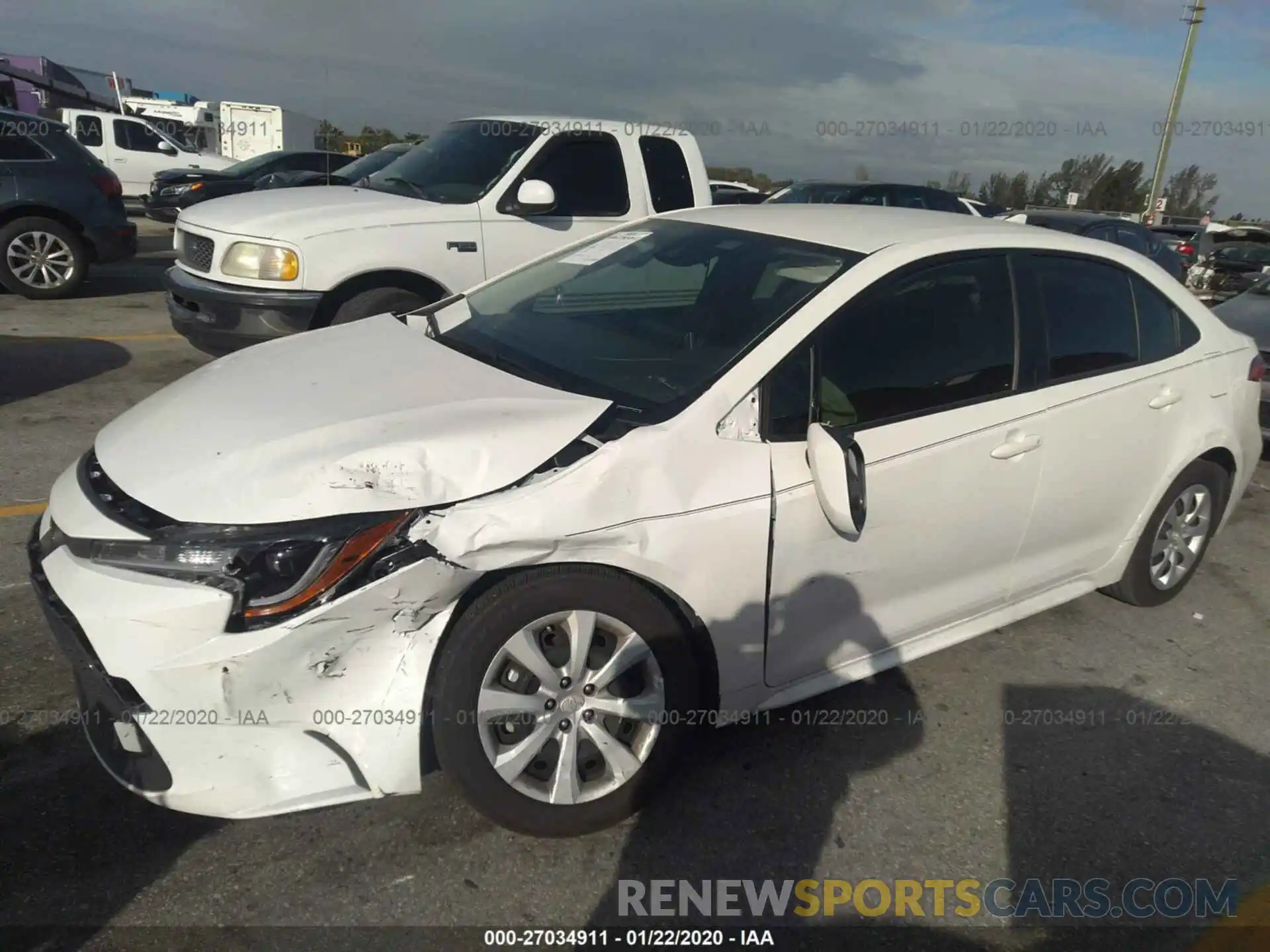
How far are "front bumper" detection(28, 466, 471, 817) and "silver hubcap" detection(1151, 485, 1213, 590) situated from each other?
126 inches

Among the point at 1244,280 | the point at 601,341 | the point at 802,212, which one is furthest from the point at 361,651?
the point at 1244,280

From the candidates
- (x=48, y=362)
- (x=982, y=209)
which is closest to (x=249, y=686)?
(x=48, y=362)

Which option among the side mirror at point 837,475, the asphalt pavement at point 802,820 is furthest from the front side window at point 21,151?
the side mirror at point 837,475

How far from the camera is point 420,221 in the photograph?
5840 millimetres

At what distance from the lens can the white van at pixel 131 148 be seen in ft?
58.2

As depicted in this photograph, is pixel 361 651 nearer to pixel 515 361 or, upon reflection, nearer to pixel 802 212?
pixel 515 361

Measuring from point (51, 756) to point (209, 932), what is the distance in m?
0.93

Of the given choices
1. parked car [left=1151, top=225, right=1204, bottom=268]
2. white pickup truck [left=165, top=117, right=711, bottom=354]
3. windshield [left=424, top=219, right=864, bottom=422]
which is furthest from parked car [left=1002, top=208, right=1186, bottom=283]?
windshield [left=424, top=219, right=864, bottom=422]

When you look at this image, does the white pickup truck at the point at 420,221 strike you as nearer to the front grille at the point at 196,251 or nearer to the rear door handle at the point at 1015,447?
the front grille at the point at 196,251

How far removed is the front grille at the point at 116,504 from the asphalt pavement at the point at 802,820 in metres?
0.29

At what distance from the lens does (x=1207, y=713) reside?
3.47 meters

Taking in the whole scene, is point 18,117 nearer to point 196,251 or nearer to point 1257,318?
point 196,251

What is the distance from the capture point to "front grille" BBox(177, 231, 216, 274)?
230 inches

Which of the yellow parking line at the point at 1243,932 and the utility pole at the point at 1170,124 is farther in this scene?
the utility pole at the point at 1170,124
